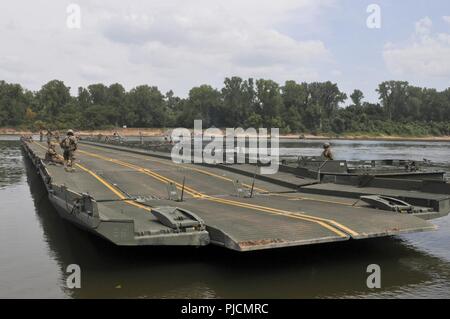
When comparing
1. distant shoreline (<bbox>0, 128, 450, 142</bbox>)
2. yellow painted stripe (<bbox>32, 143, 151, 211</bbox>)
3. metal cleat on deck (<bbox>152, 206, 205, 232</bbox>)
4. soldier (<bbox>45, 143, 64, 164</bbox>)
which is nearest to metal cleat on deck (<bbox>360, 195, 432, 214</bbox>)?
metal cleat on deck (<bbox>152, 206, 205, 232</bbox>)

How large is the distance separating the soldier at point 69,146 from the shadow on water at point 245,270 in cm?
864

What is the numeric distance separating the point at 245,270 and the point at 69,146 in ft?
44.0

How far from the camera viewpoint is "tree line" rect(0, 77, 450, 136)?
177375 mm

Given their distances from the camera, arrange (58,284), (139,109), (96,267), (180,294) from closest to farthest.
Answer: (180,294) < (58,284) < (96,267) < (139,109)

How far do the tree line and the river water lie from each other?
161024 mm

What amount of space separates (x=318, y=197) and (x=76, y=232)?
8015mm

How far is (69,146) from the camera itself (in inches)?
861

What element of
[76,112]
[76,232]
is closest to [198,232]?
[76,232]

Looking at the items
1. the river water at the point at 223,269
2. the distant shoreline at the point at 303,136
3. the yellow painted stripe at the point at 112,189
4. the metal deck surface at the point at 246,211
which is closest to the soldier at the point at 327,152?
the metal deck surface at the point at 246,211

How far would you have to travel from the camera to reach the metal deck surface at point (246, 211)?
35.0 feet

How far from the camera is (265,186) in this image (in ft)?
64.0

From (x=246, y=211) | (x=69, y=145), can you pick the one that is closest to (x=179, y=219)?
(x=246, y=211)
